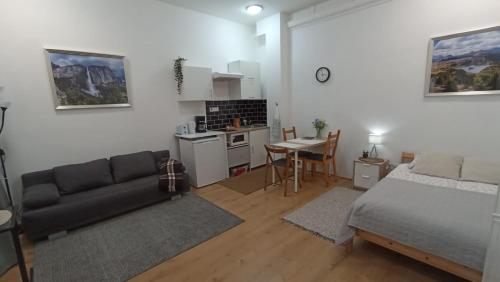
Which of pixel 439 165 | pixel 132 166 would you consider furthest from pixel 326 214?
pixel 132 166

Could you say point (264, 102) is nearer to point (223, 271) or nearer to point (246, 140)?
point (246, 140)

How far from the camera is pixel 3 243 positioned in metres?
2.09

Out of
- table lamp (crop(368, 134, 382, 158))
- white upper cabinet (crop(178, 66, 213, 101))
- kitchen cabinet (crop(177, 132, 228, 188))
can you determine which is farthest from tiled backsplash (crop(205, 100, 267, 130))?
table lamp (crop(368, 134, 382, 158))

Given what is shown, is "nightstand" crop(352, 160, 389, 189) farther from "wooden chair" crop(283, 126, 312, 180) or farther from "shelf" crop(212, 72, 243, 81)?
"shelf" crop(212, 72, 243, 81)

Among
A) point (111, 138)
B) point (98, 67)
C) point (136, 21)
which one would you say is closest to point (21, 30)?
point (98, 67)

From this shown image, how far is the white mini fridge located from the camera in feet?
12.4

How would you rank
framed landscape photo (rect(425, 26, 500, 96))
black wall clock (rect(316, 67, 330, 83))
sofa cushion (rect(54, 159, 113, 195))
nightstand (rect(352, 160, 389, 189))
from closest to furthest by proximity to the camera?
1. framed landscape photo (rect(425, 26, 500, 96))
2. sofa cushion (rect(54, 159, 113, 195))
3. nightstand (rect(352, 160, 389, 189))
4. black wall clock (rect(316, 67, 330, 83))

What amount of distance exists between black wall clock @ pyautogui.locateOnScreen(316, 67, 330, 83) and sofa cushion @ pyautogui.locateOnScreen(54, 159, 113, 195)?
3749 millimetres

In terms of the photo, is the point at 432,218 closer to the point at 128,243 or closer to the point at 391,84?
the point at 391,84

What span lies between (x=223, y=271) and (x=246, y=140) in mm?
2847

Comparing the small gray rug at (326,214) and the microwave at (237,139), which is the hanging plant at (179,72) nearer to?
the microwave at (237,139)

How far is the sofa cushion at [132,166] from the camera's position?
10.6ft

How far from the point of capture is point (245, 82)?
464 centimetres

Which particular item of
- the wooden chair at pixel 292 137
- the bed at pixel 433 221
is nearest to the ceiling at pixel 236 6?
the wooden chair at pixel 292 137
